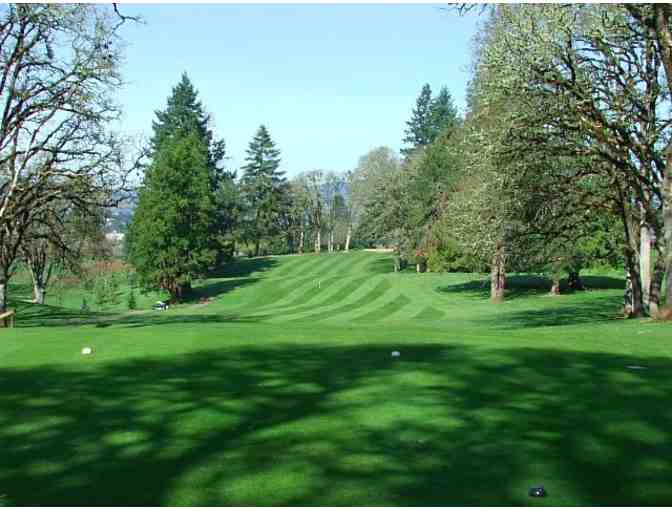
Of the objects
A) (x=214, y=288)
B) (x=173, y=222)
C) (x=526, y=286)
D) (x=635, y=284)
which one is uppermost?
(x=173, y=222)

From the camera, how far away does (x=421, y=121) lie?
366ft

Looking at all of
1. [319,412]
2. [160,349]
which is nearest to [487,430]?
[319,412]

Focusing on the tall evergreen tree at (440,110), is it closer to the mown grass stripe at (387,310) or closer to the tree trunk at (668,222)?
the mown grass stripe at (387,310)

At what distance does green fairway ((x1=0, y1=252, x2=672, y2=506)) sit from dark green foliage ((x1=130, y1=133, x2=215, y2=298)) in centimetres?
5013

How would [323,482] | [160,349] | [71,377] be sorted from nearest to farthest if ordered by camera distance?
[323,482], [71,377], [160,349]

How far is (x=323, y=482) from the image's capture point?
5914 millimetres

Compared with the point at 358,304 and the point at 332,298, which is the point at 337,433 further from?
the point at 332,298

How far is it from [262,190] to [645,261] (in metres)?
77.6

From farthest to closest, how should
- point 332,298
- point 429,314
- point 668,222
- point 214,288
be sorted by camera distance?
point 214,288 → point 332,298 → point 429,314 → point 668,222

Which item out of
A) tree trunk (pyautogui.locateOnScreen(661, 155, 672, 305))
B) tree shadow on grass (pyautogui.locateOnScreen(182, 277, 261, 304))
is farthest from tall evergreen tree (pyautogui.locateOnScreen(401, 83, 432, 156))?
tree trunk (pyautogui.locateOnScreen(661, 155, 672, 305))

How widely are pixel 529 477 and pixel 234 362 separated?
569 centimetres

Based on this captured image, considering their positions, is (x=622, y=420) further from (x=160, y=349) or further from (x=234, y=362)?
(x=160, y=349)

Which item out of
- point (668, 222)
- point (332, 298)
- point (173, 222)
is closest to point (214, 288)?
point (173, 222)

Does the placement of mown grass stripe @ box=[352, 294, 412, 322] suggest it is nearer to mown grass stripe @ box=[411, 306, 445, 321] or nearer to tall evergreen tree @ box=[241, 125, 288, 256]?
mown grass stripe @ box=[411, 306, 445, 321]
